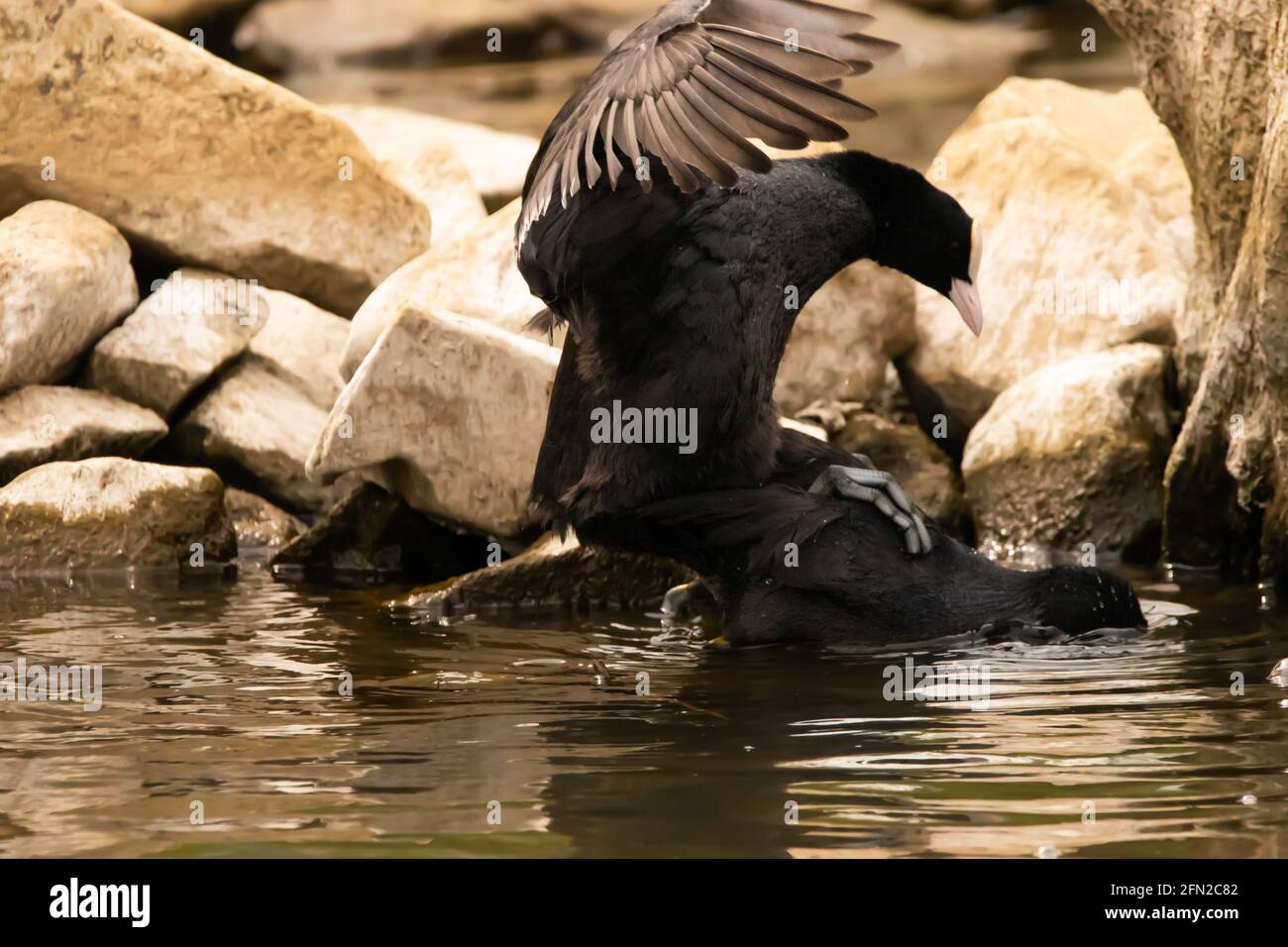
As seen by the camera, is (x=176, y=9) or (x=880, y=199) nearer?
(x=880, y=199)

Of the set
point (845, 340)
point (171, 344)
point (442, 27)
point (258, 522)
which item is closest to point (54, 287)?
point (171, 344)

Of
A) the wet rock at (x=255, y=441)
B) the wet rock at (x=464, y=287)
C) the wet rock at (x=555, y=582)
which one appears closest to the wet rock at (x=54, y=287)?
the wet rock at (x=255, y=441)

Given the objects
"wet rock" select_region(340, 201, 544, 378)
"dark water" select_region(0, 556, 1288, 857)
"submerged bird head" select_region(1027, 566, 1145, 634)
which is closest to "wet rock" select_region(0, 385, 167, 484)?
"wet rock" select_region(340, 201, 544, 378)

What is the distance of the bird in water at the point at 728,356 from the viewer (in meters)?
5.69

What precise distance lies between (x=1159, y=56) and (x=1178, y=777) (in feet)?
14.3

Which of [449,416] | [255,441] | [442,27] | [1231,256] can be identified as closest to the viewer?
[449,416]

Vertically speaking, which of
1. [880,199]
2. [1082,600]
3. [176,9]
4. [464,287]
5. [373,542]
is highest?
[176,9]

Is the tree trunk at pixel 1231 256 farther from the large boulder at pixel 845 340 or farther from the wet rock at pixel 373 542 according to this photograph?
the wet rock at pixel 373 542

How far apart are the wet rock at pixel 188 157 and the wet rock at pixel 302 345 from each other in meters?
0.24

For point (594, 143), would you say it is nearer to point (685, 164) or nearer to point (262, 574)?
point (685, 164)

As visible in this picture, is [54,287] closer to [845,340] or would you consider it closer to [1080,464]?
[845,340]

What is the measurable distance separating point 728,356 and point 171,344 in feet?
12.3

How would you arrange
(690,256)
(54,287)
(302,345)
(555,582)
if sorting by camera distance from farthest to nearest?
1. (302,345)
2. (54,287)
3. (555,582)
4. (690,256)

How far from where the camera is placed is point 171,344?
27.9 feet
